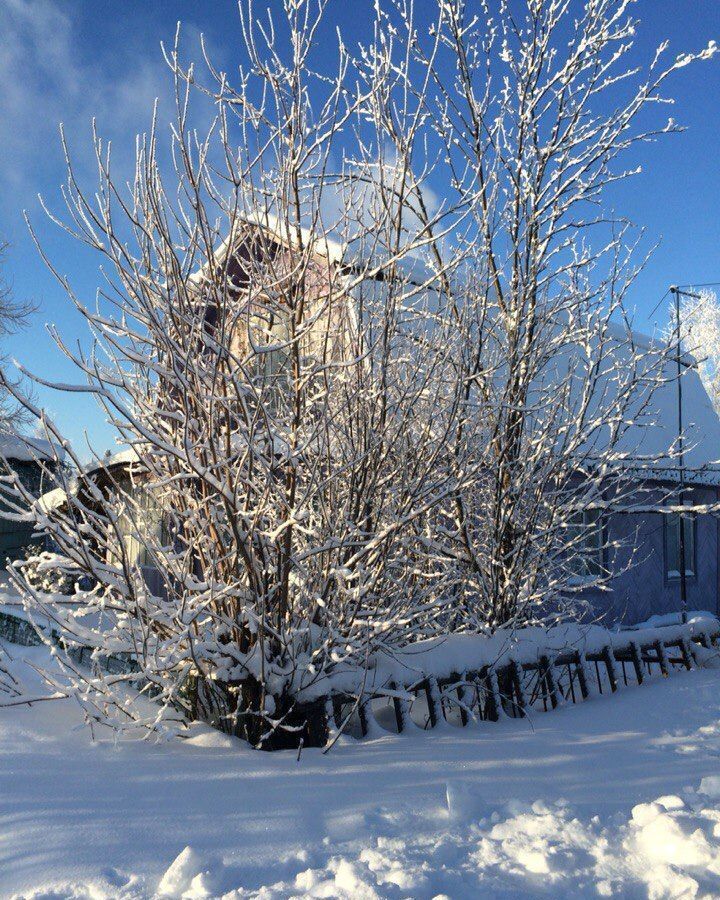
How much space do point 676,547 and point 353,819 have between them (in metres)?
12.1

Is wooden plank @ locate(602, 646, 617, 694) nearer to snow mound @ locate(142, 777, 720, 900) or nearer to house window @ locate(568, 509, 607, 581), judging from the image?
house window @ locate(568, 509, 607, 581)

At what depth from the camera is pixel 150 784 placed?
3.39 m

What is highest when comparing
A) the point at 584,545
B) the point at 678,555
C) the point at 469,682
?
the point at 584,545

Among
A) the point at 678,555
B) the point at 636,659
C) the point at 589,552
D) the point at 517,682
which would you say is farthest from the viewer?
the point at 678,555

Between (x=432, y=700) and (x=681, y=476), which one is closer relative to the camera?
(x=432, y=700)

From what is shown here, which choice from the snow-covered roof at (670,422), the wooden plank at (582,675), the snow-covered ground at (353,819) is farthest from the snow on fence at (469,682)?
the snow-covered roof at (670,422)

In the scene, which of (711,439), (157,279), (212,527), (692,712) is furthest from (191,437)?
(711,439)

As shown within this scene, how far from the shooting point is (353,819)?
10.3 feet

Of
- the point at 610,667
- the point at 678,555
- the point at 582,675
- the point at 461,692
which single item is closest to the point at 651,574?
the point at 678,555

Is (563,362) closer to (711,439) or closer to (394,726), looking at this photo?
(711,439)

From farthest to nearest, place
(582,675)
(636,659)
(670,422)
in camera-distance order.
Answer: (670,422)
(636,659)
(582,675)

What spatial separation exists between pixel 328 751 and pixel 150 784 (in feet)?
3.66

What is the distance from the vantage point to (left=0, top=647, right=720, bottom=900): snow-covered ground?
8.68 ft

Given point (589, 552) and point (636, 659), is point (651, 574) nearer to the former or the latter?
point (589, 552)
